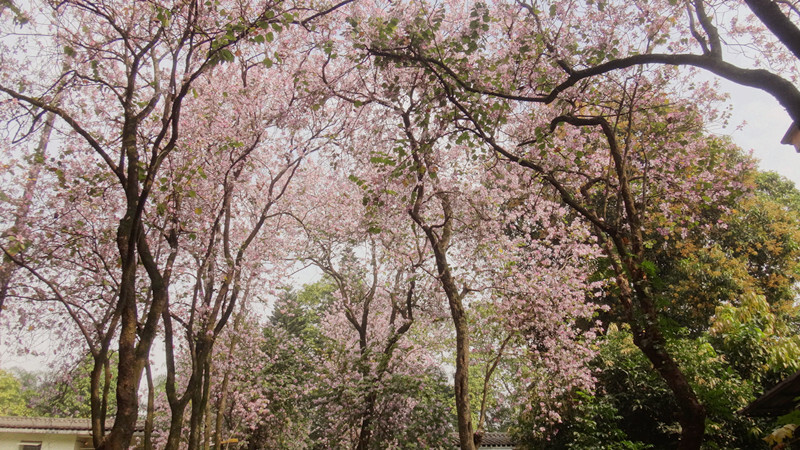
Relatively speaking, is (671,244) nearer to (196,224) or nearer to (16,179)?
(196,224)

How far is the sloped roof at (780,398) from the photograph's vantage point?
5207mm

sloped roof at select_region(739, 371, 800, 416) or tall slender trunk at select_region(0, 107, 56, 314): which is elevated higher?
tall slender trunk at select_region(0, 107, 56, 314)

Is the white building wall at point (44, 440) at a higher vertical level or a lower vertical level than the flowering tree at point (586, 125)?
lower

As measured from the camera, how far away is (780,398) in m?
5.71

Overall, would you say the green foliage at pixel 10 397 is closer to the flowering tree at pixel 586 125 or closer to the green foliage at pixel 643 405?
the green foliage at pixel 643 405

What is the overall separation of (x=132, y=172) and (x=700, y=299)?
56.4 feet

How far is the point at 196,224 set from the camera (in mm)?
10016

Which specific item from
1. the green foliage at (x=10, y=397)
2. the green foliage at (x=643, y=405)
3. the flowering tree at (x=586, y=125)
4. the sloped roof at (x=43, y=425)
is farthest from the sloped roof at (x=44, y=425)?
the green foliage at (x=10, y=397)

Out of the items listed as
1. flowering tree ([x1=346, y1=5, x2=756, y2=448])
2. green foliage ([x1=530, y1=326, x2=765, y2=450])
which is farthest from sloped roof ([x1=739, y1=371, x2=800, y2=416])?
green foliage ([x1=530, y1=326, x2=765, y2=450])

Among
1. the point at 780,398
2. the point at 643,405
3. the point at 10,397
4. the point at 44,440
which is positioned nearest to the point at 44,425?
the point at 44,440

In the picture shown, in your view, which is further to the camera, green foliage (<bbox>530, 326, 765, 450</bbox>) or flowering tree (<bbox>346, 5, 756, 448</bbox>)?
green foliage (<bbox>530, 326, 765, 450</bbox>)

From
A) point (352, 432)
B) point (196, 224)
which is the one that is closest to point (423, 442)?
point (352, 432)

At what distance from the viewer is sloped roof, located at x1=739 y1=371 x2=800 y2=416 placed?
521 centimetres

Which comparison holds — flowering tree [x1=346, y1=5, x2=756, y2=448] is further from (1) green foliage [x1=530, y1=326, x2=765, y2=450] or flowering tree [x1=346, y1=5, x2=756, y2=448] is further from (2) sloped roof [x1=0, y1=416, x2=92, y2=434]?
(2) sloped roof [x1=0, y1=416, x2=92, y2=434]
